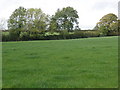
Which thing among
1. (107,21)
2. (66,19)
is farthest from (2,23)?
(107,21)

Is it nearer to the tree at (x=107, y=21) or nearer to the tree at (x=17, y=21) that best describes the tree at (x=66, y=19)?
the tree at (x=107, y=21)

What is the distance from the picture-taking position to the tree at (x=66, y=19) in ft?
127

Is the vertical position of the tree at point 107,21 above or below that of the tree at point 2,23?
above

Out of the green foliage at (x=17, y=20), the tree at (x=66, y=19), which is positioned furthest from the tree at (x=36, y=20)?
the tree at (x=66, y=19)

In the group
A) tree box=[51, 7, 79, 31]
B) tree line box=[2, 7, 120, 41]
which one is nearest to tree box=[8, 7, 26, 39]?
tree line box=[2, 7, 120, 41]

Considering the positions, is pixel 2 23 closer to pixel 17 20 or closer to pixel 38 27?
pixel 17 20

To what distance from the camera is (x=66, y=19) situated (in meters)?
40.6

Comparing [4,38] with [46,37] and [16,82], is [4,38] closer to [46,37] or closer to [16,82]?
[46,37]

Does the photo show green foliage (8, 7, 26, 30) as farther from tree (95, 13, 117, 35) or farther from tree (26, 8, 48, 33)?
tree (95, 13, 117, 35)

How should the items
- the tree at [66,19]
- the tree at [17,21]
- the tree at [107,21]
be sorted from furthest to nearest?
the tree at [107,21] → the tree at [66,19] → the tree at [17,21]

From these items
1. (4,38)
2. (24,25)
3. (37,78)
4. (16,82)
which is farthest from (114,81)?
(24,25)

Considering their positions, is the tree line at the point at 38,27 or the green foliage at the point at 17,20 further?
the green foliage at the point at 17,20

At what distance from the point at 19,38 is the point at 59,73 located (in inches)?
1160

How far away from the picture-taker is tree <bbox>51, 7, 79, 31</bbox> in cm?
3875
